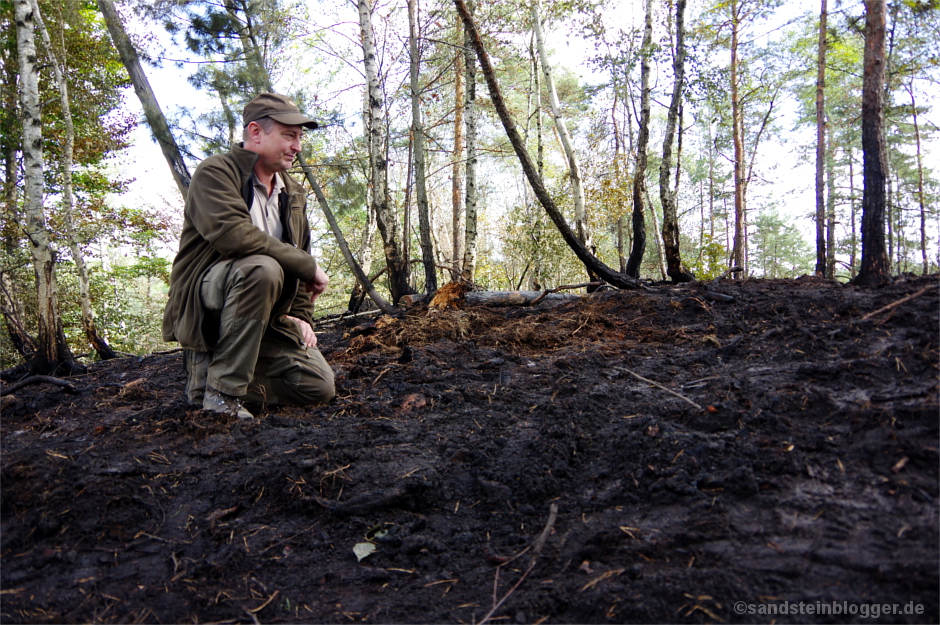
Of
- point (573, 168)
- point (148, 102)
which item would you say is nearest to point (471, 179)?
point (573, 168)

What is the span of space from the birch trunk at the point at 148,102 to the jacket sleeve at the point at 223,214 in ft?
15.6

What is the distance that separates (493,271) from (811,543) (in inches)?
746

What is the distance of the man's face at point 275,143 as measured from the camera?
11.0 feet

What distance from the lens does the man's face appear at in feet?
11.0

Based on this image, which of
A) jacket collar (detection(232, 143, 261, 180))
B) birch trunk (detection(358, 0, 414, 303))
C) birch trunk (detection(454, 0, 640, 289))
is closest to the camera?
jacket collar (detection(232, 143, 261, 180))

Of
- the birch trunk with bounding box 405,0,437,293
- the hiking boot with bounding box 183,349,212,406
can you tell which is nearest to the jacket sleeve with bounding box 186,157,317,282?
the hiking boot with bounding box 183,349,212,406

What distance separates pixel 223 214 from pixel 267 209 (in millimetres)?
465

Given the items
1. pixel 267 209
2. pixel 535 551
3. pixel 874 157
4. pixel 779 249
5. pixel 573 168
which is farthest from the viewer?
pixel 779 249

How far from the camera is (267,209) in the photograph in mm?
3619

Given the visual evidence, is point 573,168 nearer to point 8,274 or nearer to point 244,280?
point 244,280

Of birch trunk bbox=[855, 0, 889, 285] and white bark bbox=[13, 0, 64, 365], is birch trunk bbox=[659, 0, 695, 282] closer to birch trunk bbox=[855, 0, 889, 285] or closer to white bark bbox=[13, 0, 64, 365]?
birch trunk bbox=[855, 0, 889, 285]

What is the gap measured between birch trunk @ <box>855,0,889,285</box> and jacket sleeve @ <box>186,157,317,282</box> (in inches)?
187

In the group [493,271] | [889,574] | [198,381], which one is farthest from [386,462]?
[493,271]

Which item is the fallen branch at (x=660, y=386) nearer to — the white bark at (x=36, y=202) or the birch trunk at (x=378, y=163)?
the birch trunk at (x=378, y=163)
